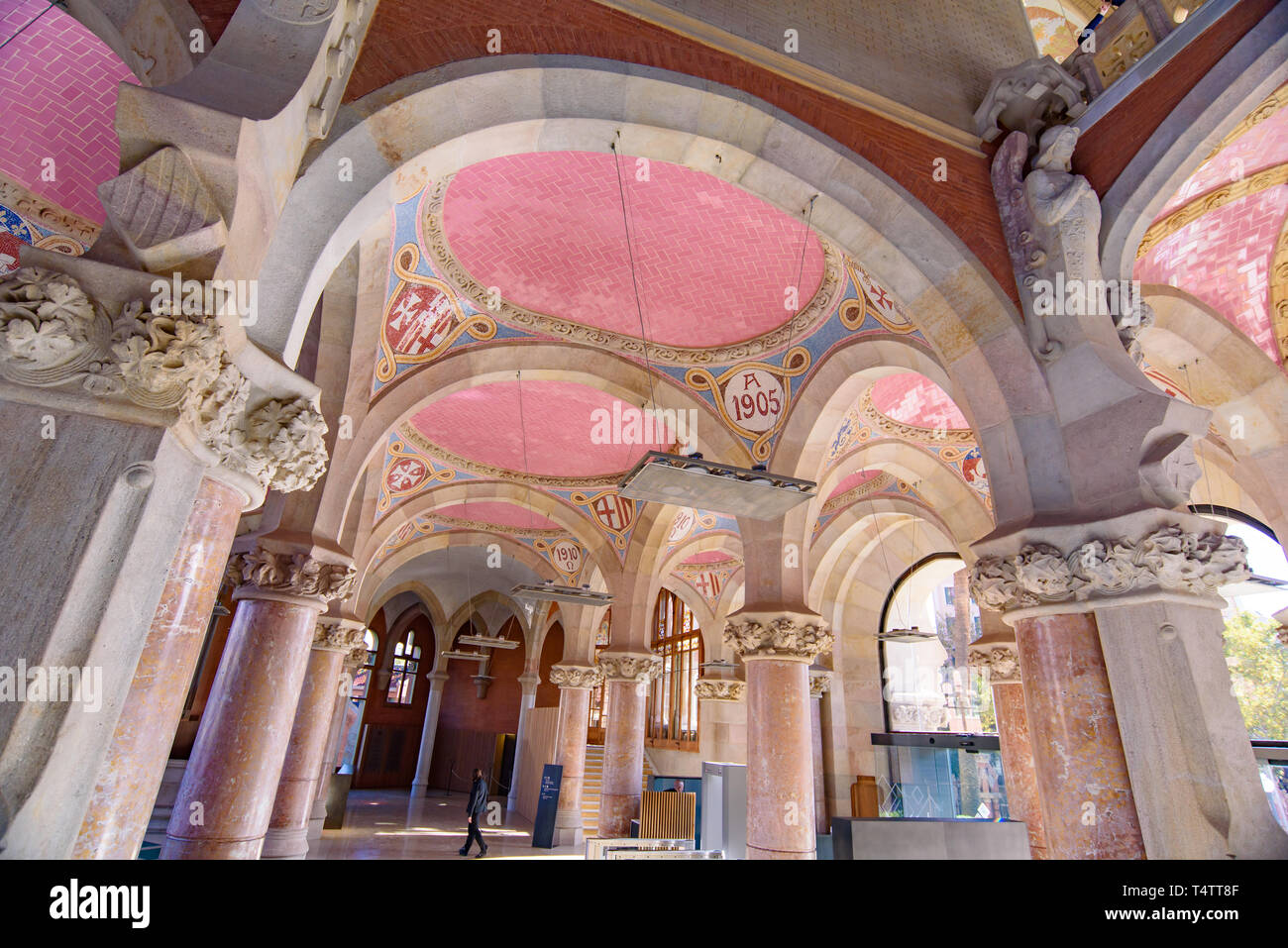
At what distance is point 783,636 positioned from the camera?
5.92m

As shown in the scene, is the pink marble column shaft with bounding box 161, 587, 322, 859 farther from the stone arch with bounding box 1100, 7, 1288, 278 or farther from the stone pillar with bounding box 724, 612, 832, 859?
the stone arch with bounding box 1100, 7, 1288, 278

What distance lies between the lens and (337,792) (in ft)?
36.7

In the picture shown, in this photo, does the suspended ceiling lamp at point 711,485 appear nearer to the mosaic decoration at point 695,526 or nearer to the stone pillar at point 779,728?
the stone pillar at point 779,728

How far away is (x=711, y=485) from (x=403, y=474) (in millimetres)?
7030

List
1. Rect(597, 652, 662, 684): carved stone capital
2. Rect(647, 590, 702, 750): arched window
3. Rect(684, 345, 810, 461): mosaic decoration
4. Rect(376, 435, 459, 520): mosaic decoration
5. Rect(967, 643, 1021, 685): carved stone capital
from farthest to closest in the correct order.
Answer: Rect(647, 590, 702, 750): arched window, Rect(597, 652, 662, 684): carved stone capital, Rect(376, 435, 459, 520): mosaic decoration, Rect(967, 643, 1021, 685): carved stone capital, Rect(684, 345, 810, 461): mosaic decoration

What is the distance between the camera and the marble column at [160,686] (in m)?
1.93

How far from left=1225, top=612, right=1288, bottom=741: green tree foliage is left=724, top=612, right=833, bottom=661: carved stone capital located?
37.3 ft

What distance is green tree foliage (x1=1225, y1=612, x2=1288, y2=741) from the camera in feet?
40.2

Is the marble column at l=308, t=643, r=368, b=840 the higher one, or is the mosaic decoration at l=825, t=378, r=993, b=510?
the mosaic decoration at l=825, t=378, r=993, b=510

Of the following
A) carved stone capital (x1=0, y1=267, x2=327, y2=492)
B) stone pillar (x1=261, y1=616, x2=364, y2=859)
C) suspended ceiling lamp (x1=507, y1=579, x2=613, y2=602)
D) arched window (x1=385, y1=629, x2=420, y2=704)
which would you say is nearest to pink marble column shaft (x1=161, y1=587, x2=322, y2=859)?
stone pillar (x1=261, y1=616, x2=364, y2=859)

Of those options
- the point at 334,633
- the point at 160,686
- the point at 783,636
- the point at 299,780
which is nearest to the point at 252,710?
the point at 160,686

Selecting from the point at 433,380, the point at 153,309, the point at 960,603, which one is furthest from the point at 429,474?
the point at 960,603

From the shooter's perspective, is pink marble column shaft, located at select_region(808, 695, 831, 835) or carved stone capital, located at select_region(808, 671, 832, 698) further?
carved stone capital, located at select_region(808, 671, 832, 698)

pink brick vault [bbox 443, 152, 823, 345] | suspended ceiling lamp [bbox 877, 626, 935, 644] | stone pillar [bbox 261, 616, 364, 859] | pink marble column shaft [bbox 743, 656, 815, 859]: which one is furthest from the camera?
suspended ceiling lamp [bbox 877, 626, 935, 644]
